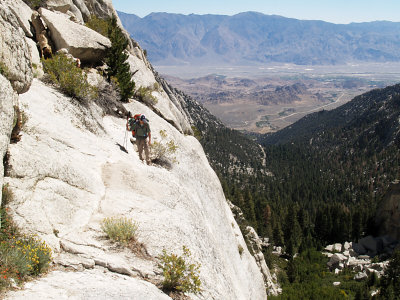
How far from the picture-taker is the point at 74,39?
76.1 ft

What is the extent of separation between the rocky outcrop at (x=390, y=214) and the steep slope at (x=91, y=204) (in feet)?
294

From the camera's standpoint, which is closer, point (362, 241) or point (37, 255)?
point (37, 255)

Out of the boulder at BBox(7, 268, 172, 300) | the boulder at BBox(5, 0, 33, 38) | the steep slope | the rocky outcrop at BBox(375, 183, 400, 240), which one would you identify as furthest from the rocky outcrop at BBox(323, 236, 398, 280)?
the boulder at BBox(5, 0, 33, 38)

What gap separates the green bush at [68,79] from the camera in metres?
16.9

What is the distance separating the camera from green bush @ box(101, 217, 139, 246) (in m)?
10.0

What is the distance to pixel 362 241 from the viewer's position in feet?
298

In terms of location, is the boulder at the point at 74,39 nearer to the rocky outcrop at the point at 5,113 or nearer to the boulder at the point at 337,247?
the rocky outcrop at the point at 5,113

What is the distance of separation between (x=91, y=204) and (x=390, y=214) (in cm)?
10160

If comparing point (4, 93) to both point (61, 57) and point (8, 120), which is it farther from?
point (61, 57)

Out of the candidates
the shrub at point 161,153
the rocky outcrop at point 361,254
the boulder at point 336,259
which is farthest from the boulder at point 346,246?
the shrub at point 161,153

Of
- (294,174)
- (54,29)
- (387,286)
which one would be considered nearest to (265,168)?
(294,174)

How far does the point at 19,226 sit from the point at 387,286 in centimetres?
6309

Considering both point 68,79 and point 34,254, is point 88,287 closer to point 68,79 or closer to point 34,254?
point 34,254

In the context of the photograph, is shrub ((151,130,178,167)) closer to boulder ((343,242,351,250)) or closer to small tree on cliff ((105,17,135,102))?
small tree on cliff ((105,17,135,102))
